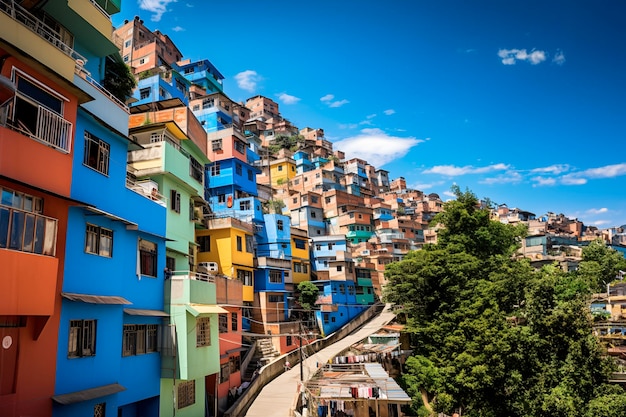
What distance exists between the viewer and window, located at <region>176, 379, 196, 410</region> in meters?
18.2

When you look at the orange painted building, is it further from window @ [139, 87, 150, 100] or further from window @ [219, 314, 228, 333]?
window @ [139, 87, 150, 100]

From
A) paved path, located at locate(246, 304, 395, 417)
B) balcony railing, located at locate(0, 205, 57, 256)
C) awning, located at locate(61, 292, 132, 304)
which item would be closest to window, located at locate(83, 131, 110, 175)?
balcony railing, located at locate(0, 205, 57, 256)

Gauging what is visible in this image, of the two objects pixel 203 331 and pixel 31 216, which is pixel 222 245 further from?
pixel 31 216

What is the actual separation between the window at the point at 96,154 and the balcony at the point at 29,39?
213cm

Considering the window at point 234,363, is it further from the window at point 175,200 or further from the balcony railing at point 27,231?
the balcony railing at point 27,231

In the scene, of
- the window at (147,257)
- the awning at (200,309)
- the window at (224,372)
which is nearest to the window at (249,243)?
the window at (224,372)

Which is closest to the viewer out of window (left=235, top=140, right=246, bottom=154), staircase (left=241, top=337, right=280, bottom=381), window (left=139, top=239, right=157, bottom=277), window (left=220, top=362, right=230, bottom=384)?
window (left=139, top=239, right=157, bottom=277)

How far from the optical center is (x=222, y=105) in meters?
60.2

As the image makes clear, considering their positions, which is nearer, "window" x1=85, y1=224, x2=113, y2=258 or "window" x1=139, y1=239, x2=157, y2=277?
"window" x1=85, y1=224, x2=113, y2=258

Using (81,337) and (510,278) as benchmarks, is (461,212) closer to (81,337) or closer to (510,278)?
(510,278)

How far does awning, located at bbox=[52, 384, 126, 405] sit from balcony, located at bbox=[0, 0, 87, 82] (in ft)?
27.9

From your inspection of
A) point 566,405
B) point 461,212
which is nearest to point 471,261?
point 461,212

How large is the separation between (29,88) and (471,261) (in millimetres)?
28583

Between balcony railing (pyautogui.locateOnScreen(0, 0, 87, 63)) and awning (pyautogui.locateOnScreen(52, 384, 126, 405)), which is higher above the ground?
balcony railing (pyautogui.locateOnScreen(0, 0, 87, 63))
